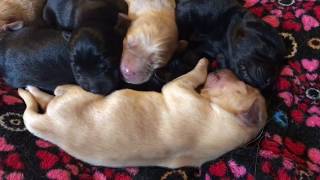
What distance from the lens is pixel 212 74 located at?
1.69 m

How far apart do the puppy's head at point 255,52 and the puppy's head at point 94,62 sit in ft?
1.45

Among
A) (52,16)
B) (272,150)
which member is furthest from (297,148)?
(52,16)

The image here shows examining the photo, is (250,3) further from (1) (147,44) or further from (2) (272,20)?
(1) (147,44)

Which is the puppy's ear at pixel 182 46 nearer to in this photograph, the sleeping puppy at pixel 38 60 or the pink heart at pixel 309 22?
the sleeping puppy at pixel 38 60

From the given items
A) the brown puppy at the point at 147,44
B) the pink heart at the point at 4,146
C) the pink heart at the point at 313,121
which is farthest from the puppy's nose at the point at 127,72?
the pink heart at the point at 313,121

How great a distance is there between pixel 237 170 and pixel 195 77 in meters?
0.35

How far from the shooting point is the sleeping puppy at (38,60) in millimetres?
1727

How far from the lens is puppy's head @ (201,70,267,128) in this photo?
1.55 m

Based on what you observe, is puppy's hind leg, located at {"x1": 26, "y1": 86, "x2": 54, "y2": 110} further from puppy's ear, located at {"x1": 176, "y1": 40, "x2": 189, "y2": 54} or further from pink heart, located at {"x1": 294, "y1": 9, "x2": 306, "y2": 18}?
pink heart, located at {"x1": 294, "y1": 9, "x2": 306, "y2": 18}

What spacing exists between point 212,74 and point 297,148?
0.41m

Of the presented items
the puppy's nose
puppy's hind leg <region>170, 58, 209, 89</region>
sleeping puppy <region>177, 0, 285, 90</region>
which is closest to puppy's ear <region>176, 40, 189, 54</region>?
sleeping puppy <region>177, 0, 285, 90</region>

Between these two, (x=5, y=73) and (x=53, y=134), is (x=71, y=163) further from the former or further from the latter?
(x=5, y=73)

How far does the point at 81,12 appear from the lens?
1835 mm

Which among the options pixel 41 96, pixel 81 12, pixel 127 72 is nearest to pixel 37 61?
pixel 41 96
